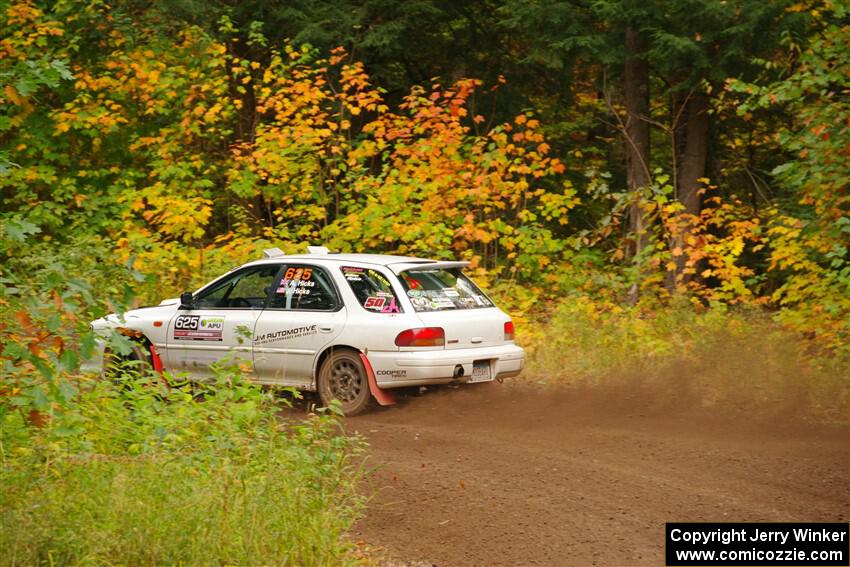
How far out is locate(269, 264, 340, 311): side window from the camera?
468 inches

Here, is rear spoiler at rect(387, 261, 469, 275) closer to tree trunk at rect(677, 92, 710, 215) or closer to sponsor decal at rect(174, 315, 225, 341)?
sponsor decal at rect(174, 315, 225, 341)

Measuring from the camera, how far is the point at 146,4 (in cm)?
2195

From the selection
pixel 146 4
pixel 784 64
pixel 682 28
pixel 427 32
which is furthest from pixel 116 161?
pixel 784 64

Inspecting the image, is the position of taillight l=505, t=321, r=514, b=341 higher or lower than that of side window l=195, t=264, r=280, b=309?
lower

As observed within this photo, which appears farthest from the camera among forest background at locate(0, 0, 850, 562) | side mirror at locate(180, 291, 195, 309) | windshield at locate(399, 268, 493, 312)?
forest background at locate(0, 0, 850, 562)

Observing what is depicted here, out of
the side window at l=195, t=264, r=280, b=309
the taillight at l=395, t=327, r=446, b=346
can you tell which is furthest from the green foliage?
the side window at l=195, t=264, r=280, b=309

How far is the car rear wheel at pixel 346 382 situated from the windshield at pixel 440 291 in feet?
2.90

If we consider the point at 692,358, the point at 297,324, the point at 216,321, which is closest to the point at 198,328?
the point at 216,321

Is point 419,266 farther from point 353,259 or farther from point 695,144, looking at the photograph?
point 695,144

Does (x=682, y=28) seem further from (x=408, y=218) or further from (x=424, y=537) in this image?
(x=424, y=537)

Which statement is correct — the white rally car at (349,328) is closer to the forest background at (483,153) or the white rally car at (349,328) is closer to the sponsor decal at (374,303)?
the sponsor decal at (374,303)

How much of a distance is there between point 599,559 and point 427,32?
17199 mm

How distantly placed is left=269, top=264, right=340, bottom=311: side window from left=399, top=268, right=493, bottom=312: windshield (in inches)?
32.3

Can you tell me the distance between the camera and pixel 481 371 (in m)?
11.7
